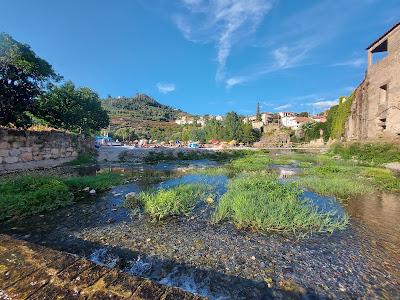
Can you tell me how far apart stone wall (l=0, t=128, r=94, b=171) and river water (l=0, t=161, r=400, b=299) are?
30.8 ft

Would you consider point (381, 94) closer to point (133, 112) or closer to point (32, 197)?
point (32, 197)

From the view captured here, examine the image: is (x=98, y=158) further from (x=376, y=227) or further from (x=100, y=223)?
(x=376, y=227)

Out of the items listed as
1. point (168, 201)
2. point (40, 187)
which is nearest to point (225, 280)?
point (168, 201)

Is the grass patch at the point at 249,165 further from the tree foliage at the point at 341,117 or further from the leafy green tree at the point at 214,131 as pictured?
the leafy green tree at the point at 214,131

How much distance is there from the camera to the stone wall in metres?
13.7

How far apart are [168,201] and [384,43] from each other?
3433cm

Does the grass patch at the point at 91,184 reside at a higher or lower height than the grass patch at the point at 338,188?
higher

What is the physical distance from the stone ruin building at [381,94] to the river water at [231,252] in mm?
23590

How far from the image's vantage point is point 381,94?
2750cm

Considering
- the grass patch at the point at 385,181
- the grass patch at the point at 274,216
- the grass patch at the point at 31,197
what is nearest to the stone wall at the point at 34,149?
the grass patch at the point at 31,197

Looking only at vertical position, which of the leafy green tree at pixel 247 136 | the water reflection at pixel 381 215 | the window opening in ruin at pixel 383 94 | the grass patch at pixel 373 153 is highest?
the window opening in ruin at pixel 383 94

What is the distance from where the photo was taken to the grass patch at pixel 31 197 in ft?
23.5

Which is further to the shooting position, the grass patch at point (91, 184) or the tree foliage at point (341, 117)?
the tree foliage at point (341, 117)

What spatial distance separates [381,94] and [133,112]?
13478 cm
